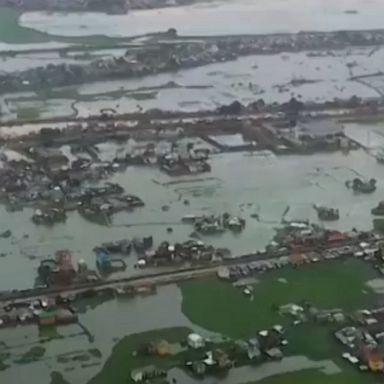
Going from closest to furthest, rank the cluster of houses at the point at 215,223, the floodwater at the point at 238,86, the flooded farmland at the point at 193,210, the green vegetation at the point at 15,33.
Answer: the flooded farmland at the point at 193,210 → the cluster of houses at the point at 215,223 → the floodwater at the point at 238,86 → the green vegetation at the point at 15,33

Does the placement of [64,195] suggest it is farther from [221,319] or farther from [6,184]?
[221,319]

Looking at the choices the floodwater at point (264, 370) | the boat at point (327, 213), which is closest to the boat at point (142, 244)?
the boat at point (327, 213)

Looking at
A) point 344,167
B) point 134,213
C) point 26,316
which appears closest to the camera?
point 26,316

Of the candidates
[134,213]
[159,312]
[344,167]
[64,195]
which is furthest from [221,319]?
[344,167]

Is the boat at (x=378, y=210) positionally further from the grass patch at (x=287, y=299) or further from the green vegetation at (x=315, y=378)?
the green vegetation at (x=315, y=378)

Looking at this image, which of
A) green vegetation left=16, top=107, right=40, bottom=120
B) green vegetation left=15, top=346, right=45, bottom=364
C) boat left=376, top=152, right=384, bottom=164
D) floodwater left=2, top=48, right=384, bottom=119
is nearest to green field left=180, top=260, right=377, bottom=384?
green vegetation left=15, top=346, right=45, bottom=364
